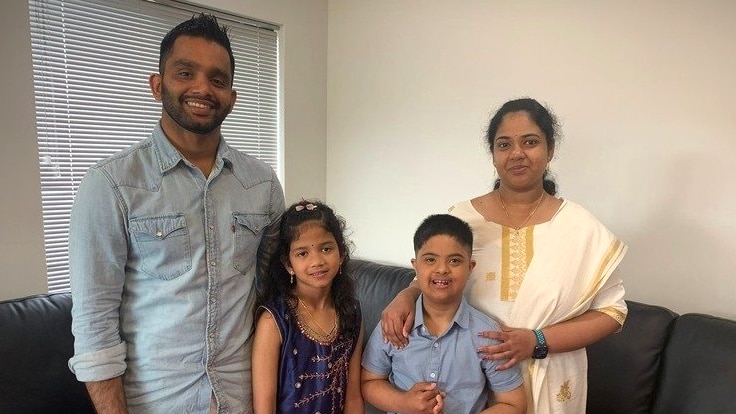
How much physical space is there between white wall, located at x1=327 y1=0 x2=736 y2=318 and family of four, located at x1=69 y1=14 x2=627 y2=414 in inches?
26.9

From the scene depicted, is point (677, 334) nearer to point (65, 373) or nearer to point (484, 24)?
point (484, 24)

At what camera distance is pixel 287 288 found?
4.55ft

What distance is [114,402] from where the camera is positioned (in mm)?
1043

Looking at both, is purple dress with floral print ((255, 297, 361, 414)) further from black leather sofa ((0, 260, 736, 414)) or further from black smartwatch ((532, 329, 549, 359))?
black leather sofa ((0, 260, 736, 414))

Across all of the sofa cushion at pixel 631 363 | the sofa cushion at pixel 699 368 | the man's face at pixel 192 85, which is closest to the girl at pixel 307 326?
the man's face at pixel 192 85

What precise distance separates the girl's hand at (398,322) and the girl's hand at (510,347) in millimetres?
213

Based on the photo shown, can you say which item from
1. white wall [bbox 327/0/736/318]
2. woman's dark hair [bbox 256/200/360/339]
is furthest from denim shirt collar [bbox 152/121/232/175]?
white wall [bbox 327/0/736/318]

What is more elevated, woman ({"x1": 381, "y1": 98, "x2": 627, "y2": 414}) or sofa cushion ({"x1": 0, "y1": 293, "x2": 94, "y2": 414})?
woman ({"x1": 381, "y1": 98, "x2": 627, "y2": 414})

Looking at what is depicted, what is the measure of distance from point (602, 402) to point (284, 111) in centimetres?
220

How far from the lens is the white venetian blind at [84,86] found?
193 cm

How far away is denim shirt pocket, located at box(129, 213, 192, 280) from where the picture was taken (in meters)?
1.08

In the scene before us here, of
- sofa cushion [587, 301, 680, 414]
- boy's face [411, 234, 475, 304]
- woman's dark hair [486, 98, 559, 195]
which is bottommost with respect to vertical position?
sofa cushion [587, 301, 680, 414]

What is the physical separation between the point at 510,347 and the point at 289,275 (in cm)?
66

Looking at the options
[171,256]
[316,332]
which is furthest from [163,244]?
[316,332]
